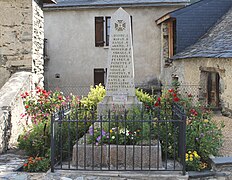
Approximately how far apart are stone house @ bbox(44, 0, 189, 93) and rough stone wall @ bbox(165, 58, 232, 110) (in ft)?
5.01

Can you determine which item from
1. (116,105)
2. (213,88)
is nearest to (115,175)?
(116,105)

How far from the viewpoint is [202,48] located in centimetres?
1039

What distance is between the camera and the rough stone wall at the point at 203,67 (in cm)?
887

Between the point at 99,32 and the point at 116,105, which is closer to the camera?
the point at 116,105

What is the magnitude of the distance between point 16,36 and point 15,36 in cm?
3

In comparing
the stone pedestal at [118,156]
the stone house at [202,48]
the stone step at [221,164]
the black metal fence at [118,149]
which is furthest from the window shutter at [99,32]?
the stone step at [221,164]

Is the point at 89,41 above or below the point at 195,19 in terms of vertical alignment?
below

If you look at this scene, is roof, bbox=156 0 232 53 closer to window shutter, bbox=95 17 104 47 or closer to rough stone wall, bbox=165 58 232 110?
rough stone wall, bbox=165 58 232 110

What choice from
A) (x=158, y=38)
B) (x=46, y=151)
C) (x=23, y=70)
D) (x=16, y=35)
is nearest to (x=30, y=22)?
(x=16, y=35)

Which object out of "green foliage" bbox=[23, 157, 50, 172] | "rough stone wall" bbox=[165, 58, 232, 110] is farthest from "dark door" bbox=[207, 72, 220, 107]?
"green foliage" bbox=[23, 157, 50, 172]

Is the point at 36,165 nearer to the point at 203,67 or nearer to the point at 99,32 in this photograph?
the point at 203,67

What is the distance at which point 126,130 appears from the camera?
194 inches

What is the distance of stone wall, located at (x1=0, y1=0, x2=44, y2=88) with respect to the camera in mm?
8094

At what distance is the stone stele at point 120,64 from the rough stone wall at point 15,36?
300 centimetres
